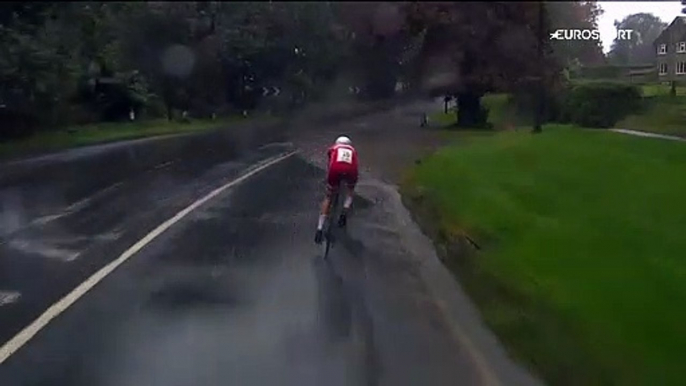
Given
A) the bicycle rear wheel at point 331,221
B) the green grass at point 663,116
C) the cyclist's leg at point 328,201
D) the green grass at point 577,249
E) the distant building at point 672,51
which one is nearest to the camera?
the green grass at point 577,249

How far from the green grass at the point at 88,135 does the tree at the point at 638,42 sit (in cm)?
2086

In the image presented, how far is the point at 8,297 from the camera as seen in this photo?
11.3 m

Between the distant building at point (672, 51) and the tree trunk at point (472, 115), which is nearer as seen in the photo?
the distant building at point (672, 51)

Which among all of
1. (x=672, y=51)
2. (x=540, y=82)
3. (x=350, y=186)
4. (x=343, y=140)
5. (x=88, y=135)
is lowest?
(x=88, y=135)

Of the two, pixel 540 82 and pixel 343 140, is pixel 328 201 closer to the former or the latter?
pixel 343 140

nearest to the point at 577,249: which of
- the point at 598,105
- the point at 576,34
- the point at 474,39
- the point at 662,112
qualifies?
the point at 576,34

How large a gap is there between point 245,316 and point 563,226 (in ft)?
19.4

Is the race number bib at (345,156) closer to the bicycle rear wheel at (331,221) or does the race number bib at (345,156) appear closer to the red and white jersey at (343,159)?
A: the red and white jersey at (343,159)

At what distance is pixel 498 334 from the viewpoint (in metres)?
9.73

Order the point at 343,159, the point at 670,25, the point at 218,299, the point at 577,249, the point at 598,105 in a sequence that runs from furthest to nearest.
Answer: the point at 598,105 < the point at 343,159 < the point at 577,249 < the point at 670,25 < the point at 218,299

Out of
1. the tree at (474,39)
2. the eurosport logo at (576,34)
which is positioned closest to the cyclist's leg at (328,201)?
the tree at (474,39)

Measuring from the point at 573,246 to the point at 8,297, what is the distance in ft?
20.5

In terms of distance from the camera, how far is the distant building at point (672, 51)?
41.6 feet

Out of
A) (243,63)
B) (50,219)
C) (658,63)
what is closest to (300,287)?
(243,63)
